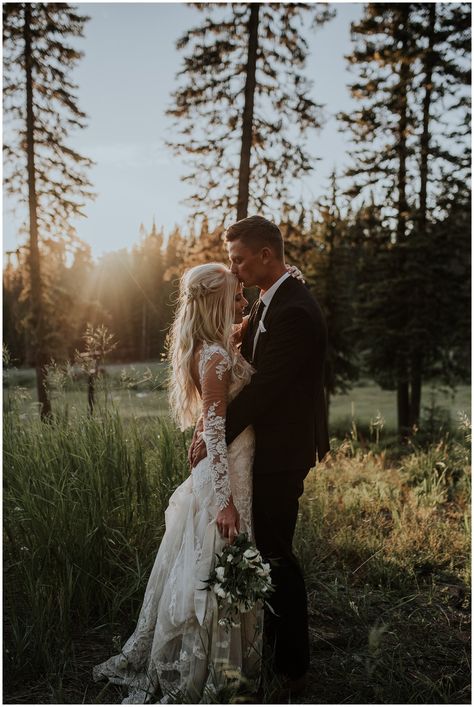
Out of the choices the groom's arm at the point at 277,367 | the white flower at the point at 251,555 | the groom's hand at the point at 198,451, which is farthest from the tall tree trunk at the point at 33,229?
the white flower at the point at 251,555

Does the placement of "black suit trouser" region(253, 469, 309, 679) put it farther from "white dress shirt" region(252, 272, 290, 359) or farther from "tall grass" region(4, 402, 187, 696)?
"tall grass" region(4, 402, 187, 696)

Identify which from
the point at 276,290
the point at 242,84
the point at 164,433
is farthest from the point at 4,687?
the point at 242,84

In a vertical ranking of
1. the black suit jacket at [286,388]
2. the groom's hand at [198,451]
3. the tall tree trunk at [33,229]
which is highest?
the tall tree trunk at [33,229]

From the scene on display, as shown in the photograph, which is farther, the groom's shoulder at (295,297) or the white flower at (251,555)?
the groom's shoulder at (295,297)

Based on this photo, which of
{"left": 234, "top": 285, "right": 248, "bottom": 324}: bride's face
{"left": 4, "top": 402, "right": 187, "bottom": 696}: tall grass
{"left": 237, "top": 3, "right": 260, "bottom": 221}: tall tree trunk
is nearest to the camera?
{"left": 234, "top": 285, "right": 248, "bottom": 324}: bride's face

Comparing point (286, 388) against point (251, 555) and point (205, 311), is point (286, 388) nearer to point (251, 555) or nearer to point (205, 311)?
point (205, 311)

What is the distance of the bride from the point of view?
10.2 ft

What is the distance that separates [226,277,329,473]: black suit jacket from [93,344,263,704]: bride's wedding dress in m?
0.12

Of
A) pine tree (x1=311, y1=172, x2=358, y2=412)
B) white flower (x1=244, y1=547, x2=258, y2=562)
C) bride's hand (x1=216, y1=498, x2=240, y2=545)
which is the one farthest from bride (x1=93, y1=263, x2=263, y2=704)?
pine tree (x1=311, y1=172, x2=358, y2=412)

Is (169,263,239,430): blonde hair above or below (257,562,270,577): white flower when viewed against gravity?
above

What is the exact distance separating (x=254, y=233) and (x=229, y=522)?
1641 millimetres

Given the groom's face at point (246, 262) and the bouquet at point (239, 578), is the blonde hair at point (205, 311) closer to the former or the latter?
the groom's face at point (246, 262)

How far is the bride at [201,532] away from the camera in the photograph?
3.09m

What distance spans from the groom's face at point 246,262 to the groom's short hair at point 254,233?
0.09 feet
